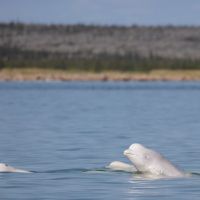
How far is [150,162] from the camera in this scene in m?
22.3

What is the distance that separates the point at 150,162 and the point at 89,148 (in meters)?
5.75

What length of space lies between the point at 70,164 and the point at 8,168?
2.07 meters

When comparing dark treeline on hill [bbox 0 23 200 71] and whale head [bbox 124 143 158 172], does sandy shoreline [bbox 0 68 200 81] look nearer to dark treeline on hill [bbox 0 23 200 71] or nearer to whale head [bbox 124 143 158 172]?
dark treeline on hill [bbox 0 23 200 71]

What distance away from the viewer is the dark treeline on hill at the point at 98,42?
5340 inches

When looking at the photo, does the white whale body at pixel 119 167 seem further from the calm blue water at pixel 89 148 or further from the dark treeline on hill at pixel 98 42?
the dark treeline on hill at pixel 98 42

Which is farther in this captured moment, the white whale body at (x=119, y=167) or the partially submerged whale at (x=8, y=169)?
the white whale body at (x=119, y=167)

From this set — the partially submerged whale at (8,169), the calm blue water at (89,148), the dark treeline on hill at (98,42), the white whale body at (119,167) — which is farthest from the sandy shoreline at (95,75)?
the partially submerged whale at (8,169)

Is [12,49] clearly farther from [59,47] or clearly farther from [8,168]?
[8,168]

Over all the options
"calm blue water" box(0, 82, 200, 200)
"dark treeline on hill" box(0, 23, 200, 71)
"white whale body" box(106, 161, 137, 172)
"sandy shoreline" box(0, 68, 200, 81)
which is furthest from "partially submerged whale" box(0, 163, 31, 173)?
"dark treeline on hill" box(0, 23, 200, 71)

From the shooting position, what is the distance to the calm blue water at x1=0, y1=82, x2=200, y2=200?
2060 cm

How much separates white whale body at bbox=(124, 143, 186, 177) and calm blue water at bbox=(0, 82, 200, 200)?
34 cm

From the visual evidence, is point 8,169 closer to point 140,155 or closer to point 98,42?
point 140,155

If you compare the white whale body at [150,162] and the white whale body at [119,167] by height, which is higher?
the white whale body at [119,167]

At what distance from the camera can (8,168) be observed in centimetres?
2277
